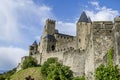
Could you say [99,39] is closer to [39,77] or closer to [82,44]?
[39,77]

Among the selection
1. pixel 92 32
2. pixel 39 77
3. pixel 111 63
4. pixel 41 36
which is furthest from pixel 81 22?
pixel 111 63

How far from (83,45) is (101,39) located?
126ft

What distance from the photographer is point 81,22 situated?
79688 millimetres

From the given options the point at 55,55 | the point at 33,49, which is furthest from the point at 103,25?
the point at 33,49

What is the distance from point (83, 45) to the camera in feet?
241

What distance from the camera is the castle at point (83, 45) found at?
34219 millimetres

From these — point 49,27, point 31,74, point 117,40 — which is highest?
point 49,27

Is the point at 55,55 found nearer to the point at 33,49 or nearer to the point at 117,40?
the point at 33,49

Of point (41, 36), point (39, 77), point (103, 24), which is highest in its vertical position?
point (41, 36)

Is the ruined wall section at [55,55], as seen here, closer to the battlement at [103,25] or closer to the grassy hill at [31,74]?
the grassy hill at [31,74]

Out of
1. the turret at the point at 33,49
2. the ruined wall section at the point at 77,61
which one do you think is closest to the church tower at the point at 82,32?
the ruined wall section at the point at 77,61

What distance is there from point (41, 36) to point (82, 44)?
19.9 meters

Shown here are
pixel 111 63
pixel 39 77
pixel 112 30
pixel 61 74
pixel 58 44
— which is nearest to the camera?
pixel 111 63

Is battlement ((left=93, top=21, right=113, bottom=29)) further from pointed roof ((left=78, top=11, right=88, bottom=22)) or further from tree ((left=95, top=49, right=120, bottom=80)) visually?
pointed roof ((left=78, top=11, right=88, bottom=22))
